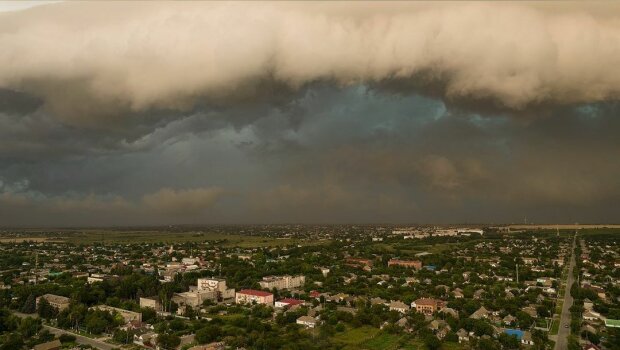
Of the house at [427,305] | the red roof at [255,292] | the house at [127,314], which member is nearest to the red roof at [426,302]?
the house at [427,305]

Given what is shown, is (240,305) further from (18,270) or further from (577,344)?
(18,270)

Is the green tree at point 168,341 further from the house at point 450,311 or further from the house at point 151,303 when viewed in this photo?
the house at point 450,311

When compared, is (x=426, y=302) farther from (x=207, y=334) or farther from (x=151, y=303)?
(x=151, y=303)

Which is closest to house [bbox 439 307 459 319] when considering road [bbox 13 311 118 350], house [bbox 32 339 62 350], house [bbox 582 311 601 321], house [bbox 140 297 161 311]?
house [bbox 582 311 601 321]

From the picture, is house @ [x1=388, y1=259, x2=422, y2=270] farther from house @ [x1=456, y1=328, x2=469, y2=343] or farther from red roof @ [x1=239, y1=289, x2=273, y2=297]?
house @ [x1=456, y1=328, x2=469, y2=343]

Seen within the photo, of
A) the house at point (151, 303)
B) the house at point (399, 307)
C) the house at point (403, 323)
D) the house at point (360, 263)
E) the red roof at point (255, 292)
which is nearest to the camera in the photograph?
the house at point (403, 323)

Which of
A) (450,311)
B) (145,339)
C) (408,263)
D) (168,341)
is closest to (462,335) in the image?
(450,311)
